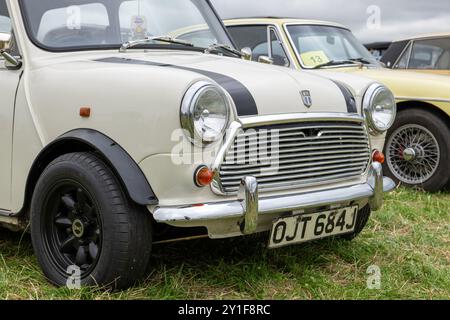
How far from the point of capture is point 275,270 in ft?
11.3

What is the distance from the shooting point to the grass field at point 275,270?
3.10 m

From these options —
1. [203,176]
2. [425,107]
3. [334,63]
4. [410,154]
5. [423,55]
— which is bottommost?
[410,154]

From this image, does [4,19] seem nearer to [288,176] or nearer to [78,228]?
[78,228]

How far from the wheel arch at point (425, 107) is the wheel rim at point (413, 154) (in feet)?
0.57

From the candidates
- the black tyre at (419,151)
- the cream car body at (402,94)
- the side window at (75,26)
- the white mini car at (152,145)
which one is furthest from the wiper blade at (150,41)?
the black tyre at (419,151)

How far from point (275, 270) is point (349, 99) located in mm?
980

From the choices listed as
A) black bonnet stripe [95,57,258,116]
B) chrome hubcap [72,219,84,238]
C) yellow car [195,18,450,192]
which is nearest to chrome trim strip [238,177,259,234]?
black bonnet stripe [95,57,258,116]

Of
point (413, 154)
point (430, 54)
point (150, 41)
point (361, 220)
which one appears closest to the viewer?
point (150, 41)

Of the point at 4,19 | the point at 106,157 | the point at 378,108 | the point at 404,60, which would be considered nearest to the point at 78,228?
the point at 106,157

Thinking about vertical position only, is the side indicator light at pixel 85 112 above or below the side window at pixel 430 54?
above

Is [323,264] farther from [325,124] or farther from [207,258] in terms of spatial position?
[325,124]

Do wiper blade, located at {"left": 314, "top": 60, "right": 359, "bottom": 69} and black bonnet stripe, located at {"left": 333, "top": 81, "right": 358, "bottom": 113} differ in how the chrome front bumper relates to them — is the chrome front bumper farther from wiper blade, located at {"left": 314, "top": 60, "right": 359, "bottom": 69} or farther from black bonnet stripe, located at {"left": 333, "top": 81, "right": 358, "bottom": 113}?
wiper blade, located at {"left": 314, "top": 60, "right": 359, "bottom": 69}

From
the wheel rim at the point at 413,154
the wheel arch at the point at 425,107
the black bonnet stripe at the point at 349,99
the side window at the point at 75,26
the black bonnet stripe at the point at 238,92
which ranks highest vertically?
the side window at the point at 75,26

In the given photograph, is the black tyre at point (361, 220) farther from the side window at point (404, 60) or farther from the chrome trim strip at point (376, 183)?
the side window at point (404, 60)
